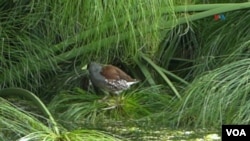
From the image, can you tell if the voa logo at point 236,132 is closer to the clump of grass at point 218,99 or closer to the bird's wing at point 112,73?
the clump of grass at point 218,99

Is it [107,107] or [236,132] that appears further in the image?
[107,107]

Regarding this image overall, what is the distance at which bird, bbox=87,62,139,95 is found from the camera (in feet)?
9.50

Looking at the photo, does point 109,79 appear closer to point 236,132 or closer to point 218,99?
point 218,99

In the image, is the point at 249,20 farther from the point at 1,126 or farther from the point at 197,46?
the point at 1,126

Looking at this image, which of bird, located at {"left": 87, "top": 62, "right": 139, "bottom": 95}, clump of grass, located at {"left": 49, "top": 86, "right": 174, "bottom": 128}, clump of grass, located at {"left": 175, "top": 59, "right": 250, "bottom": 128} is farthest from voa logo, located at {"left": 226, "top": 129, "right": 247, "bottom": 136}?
bird, located at {"left": 87, "top": 62, "right": 139, "bottom": 95}

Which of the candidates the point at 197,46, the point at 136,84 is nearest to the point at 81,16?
the point at 136,84

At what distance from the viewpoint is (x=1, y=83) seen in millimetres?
2967

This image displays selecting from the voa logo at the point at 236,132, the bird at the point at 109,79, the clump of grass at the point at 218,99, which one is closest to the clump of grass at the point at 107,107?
the bird at the point at 109,79

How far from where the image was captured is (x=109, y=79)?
2.91 metres

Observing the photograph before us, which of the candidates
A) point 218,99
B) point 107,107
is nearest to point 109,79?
point 107,107

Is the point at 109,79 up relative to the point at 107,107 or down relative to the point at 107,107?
up

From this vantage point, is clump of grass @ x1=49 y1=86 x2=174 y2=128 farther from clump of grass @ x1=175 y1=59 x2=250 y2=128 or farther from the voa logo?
the voa logo

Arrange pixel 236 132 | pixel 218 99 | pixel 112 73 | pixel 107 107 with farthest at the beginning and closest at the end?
1. pixel 112 73
2. pixel 107 107
3. pixel 218 99
4. pixel 236 132

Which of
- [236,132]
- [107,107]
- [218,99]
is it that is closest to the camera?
[236,132]
